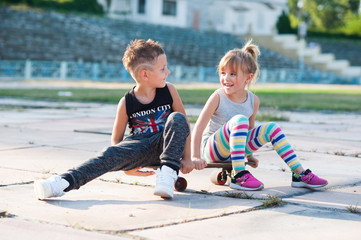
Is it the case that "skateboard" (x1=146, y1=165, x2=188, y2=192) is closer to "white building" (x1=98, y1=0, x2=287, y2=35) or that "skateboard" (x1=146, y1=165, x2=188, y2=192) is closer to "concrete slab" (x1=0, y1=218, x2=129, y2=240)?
"concrete slab" (x1=0, y1=218, x2=129, y2=240)

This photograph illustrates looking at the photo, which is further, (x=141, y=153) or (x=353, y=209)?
(x=141, y=153)

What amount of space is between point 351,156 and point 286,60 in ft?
124

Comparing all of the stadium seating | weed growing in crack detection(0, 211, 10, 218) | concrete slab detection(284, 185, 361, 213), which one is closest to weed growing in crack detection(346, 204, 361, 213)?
concrete slab detection(284, 185, 361, 213)

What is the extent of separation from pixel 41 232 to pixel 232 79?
6.11 ft

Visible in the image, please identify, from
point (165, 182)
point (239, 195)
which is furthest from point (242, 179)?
point (165, 182)

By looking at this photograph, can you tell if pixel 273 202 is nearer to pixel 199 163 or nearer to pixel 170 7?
pixel 199 163

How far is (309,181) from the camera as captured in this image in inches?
147

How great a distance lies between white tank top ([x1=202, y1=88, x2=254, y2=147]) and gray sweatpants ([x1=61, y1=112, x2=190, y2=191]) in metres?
0.55

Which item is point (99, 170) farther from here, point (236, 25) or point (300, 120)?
point (236, 25)

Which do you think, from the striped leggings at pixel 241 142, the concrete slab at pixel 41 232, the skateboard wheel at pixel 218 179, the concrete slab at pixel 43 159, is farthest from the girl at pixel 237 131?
the concrete slab at pixel 41 232

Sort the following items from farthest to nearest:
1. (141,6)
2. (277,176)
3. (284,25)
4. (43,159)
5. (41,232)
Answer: (284,25) → (141,6) → (43,159) → (277,176) → (41,232)

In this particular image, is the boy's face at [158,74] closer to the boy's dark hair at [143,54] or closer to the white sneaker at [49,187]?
the boy's dark hair at [143,54]

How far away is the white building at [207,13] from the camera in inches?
1850

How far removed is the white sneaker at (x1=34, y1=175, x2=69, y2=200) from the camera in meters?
3.19
